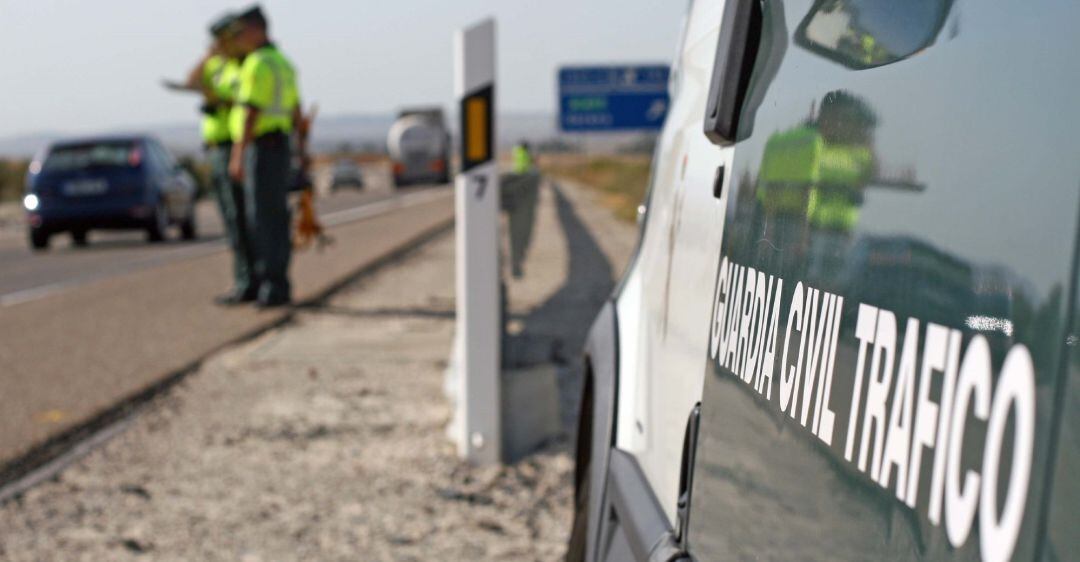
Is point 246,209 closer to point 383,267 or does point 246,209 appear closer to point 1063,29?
point 383,267

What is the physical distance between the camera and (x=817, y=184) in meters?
1.59

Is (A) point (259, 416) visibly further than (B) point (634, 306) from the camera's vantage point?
Yes

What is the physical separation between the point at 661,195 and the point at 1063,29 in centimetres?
189

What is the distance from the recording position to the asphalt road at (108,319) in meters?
6.89

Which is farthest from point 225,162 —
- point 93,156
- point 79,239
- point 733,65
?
point 79,239

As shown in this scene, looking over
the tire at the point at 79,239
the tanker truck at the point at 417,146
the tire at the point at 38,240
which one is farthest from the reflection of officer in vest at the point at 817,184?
the tanker truck at the point at 417,146

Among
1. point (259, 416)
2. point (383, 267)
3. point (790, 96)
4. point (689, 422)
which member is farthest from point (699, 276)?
point (383, 267)

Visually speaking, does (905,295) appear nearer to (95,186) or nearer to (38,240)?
(95,186)

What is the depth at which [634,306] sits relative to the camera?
2957 millimetres

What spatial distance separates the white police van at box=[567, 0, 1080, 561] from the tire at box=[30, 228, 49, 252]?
19033mm

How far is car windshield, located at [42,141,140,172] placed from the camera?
1964 cm

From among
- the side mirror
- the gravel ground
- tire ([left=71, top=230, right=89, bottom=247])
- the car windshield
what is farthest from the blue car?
the side mirror

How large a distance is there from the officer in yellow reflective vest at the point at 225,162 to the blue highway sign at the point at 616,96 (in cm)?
892

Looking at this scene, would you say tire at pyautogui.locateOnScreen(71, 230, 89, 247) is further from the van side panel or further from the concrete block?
the van side panel
